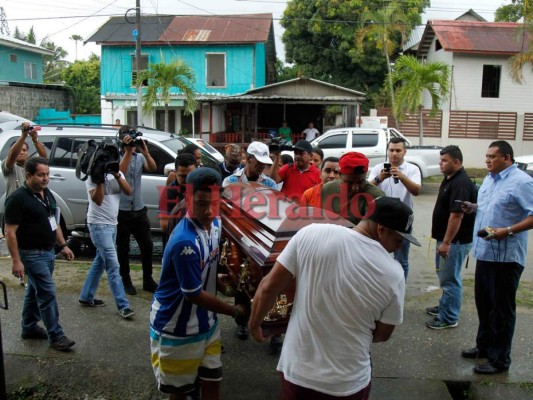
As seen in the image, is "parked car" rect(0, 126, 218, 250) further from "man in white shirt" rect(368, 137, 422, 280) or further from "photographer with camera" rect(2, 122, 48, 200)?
"man in white shirt" rect(368, 137, 422, 280)

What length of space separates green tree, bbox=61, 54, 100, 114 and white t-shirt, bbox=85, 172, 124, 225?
2590cm

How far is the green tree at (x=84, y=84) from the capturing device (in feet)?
94.9

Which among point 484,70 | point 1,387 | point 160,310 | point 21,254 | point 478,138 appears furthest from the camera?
point 484,70

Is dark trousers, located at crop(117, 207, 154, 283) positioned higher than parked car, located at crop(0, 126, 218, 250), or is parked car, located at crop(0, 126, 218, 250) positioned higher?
parked car, located at crop(0, 126, 218, 250)

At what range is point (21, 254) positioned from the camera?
393 centimetres

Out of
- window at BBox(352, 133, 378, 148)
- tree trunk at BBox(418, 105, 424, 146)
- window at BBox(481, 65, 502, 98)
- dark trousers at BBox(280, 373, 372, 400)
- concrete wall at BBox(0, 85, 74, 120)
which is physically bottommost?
dark trousers at BBox(280, 373, 372, 400)

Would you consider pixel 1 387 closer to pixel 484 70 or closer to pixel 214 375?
pixel 214 375

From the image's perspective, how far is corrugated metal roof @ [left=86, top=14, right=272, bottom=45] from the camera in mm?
22531

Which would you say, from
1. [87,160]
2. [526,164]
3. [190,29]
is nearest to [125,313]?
[87,160]

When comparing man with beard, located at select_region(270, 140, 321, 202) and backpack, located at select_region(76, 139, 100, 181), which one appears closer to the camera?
backpack, located at select_region(76, 139, 100, 181)

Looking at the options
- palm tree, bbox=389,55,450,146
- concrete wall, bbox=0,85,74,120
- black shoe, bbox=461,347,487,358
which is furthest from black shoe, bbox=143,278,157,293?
concrete wall, bbox=0,85,74,120

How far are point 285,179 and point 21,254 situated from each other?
103 inches

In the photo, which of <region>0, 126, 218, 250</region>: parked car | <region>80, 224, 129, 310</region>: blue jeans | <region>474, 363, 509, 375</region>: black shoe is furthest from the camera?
<region>0, 126, 218, 250</region>: parked car

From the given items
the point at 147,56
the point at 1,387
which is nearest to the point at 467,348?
the point at 1,387
